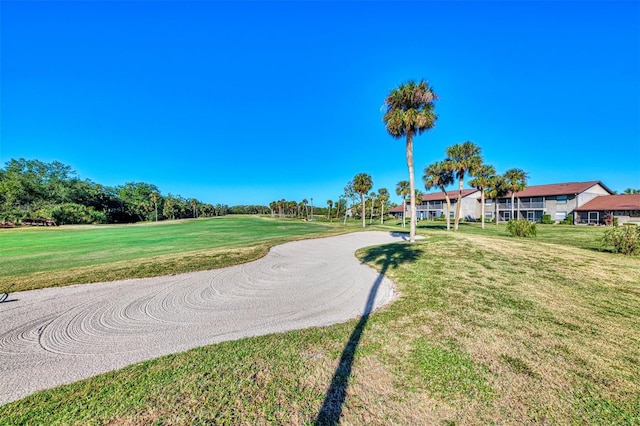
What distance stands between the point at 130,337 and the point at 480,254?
12.3 metres

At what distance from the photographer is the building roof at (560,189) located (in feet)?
130

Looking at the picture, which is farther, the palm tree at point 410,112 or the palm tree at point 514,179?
the palm tree at point 514,179

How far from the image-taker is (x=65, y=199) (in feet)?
185

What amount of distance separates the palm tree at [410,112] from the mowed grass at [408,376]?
1141 centimetres

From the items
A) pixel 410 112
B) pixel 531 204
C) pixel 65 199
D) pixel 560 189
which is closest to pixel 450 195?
pixel 531 204

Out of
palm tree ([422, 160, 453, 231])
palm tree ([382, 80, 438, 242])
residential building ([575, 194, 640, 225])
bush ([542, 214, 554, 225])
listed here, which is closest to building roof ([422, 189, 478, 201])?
bush ([542, 214, 554, 225])

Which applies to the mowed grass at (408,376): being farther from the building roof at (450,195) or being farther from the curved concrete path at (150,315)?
the building roof at (450,195)

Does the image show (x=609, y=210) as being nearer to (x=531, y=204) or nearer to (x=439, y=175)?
(x=531, y=204)

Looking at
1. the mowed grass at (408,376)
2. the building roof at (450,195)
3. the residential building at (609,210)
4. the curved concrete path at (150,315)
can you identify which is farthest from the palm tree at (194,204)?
the residential building at (609,210)

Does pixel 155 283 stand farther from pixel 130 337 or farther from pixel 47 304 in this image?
pixel 130 337

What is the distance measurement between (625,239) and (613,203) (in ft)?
125

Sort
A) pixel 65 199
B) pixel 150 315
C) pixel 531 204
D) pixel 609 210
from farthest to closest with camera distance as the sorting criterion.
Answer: pixel 65 199, pixel 531 204, pixel 609 210, pixel 150 315

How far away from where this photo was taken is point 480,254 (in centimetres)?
1077

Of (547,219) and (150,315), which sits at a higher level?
(547,219)
